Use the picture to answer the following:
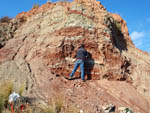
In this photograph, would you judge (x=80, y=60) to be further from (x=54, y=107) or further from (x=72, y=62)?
(x=54, y=107)

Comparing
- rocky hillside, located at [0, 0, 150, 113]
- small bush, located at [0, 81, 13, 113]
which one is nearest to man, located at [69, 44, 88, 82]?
rocky hillside, located at [0, 0, 150, 113]

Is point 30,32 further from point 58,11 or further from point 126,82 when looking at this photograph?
point 126,82

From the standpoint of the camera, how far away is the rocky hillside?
23.8ft

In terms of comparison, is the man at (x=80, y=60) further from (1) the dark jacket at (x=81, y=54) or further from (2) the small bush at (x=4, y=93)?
(2) the small bush at (x=4, y=93)

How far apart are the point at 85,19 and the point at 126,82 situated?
12.6ft

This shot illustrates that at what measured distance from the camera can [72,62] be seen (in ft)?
28.6

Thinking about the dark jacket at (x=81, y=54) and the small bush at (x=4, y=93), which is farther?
the dark jacket at (x=81, y=54)

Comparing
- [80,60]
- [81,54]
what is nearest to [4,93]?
[80,60]

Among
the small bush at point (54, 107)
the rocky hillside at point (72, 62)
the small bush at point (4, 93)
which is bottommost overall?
the small bush at point (54, 107)

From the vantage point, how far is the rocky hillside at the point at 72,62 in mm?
7262

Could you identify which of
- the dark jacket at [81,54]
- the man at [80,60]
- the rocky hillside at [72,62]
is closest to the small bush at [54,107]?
the rocky hillside at [72,62]

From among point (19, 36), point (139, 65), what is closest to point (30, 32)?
point (19, 36)

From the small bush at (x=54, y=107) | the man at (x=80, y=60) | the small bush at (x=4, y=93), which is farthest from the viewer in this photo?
the man at (x=80, y=60)

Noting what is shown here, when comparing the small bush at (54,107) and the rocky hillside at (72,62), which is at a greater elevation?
the rocky hillside at (72,62)
